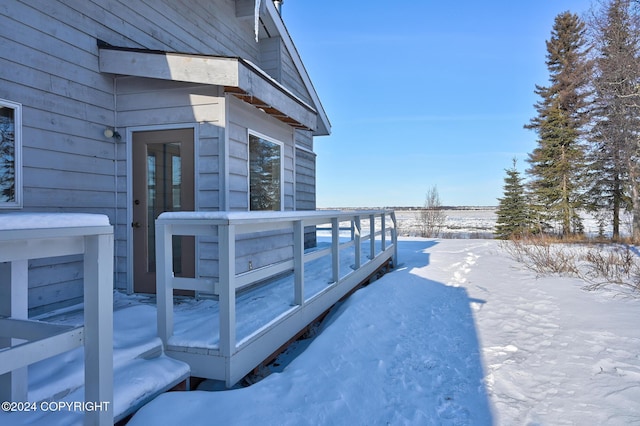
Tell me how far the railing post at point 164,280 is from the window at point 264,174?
2.25 meters

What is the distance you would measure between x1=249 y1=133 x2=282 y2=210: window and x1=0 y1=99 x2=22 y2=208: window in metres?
2.33

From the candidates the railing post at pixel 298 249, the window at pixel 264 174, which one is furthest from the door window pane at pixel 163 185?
the railing post at pixel 298 249

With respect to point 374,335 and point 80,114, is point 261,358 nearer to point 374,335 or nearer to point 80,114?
point 374,335

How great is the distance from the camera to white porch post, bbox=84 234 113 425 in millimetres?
A: 1409

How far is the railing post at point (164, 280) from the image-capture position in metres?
2.38

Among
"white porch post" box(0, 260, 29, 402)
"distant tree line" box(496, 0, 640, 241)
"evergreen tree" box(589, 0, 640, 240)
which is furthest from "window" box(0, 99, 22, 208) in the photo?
"distant tree line" box(496, 0, 640, 241)

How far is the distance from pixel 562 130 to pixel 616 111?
5630 millimetres

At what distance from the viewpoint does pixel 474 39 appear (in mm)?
12789

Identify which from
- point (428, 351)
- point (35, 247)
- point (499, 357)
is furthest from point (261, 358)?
point (499, 357)

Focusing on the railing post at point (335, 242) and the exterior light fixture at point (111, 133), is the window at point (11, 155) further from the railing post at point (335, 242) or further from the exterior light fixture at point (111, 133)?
the railing post at point (335, 242)

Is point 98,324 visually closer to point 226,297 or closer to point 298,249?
point 226,297

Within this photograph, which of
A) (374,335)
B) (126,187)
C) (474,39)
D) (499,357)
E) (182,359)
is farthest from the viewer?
(474,39)

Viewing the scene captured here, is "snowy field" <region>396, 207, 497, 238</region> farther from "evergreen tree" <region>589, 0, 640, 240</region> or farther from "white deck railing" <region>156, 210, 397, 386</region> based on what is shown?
"white deck railing" <region>156, 210, 397, 386</region>

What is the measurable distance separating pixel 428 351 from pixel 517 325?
1356 millimetres
